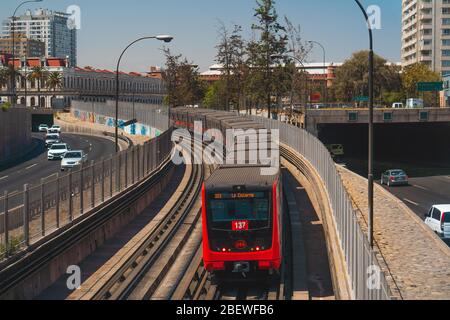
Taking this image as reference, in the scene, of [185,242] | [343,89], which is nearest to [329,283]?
[185,242]

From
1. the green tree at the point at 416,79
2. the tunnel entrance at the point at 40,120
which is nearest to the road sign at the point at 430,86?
Answer: the green tree at the point at 416,79

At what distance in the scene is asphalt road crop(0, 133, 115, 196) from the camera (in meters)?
39.2

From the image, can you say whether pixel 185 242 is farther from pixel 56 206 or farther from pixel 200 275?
pixel 56 206

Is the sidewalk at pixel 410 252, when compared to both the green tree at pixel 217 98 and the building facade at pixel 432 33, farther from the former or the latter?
the building facade at pixel 432 33

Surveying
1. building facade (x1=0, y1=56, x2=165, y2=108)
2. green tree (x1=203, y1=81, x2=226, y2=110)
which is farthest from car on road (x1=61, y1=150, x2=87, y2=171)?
building facade (x1=0, y1=56, x2=165, y2=108)

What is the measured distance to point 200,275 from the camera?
21562mm

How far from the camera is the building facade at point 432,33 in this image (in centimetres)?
14500

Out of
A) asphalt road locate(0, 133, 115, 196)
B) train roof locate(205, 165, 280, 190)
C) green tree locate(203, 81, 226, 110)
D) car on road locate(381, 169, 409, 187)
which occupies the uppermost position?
green tree locate(203, 81, 226, 110)

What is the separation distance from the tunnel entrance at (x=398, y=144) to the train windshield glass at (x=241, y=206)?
5697 centimetres

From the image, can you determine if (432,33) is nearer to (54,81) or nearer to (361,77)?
(361,77)

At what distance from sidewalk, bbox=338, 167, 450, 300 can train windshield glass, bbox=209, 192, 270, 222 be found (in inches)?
149

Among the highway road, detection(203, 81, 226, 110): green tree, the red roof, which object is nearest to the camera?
the highway road

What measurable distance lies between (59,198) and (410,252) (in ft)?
34.5

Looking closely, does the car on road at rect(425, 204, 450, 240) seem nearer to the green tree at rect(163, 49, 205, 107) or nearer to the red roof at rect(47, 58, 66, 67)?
the green tree at rect(163, 49, 205, 107)
